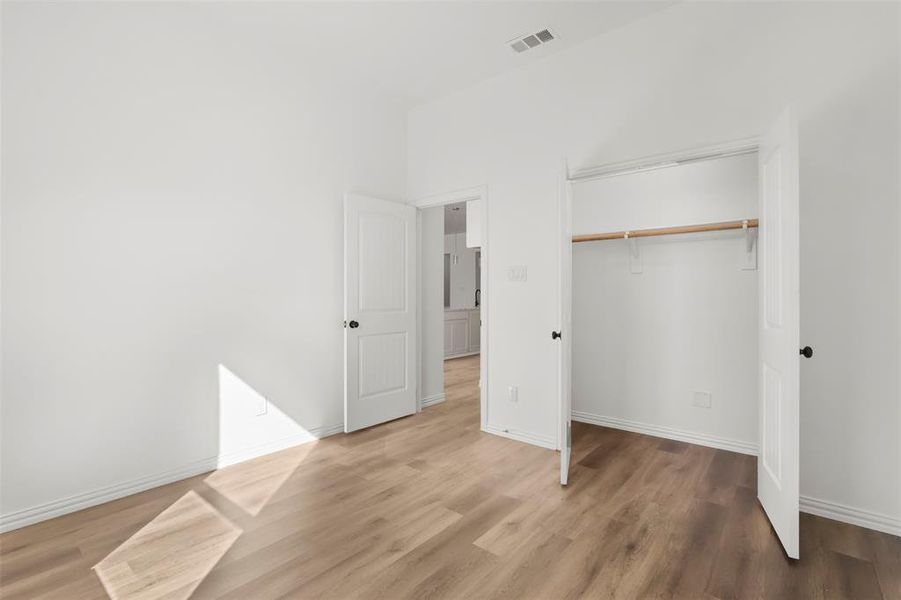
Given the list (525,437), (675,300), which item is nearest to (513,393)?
(525,437)

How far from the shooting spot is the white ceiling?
2.89 metres

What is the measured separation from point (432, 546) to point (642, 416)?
2.38 meters

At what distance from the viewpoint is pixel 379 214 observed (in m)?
4.01

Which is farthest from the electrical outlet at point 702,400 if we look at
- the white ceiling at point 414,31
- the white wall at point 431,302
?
the white ceiling at point 414,31

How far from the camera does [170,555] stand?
78.4 inches

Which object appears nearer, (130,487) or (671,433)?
(130,487)

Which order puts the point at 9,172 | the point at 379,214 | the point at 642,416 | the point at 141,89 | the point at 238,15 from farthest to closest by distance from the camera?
the point at 379,214 → the point at 642,416 → the point at 238,15 → the point at 141,89 → the point at 9,172

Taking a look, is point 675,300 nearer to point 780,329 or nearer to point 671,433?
point 671,433

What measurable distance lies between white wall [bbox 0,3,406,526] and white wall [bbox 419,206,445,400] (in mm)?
1066

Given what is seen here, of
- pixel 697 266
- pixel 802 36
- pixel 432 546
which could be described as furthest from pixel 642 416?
pixel 802 36

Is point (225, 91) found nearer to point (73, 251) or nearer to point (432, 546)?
point (73, 251)

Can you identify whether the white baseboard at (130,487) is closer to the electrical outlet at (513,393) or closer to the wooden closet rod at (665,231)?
the electrical outlet at (513,393)

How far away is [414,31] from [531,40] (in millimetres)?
859

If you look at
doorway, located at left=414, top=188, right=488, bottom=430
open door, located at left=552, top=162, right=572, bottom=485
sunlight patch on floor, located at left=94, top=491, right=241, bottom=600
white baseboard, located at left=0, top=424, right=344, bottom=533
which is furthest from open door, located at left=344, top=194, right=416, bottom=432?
open door, located at left=552, top=162, right=572, bottom=485
